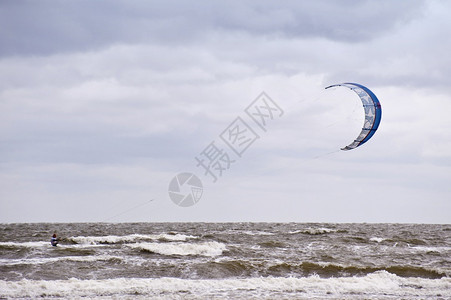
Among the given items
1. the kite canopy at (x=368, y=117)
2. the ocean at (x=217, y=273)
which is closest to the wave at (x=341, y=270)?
the ocean at (x=217, y=273)

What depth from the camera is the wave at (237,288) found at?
1512cm

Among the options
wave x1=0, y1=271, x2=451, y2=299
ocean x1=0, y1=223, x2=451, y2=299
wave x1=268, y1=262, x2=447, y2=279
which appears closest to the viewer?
wave x1=0, y1=271, x2=451, y2=299

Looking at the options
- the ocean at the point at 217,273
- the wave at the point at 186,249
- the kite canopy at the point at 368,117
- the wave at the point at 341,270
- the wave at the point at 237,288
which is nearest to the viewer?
the wave at the point at 237,288

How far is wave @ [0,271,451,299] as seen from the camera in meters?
15.1

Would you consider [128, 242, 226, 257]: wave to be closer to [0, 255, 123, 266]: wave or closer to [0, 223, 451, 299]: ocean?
[0, 223, 451, 299]: ocean

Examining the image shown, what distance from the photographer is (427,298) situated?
49.4 feet

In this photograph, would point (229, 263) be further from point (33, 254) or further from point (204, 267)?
point (33, 254)

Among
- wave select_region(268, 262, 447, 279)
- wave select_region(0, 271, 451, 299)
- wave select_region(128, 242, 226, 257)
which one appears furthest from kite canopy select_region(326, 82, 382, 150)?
wave select_region(128, 242, 226, 257)

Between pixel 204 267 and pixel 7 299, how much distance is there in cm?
718

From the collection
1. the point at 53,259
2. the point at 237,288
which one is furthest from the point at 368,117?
the point at 53,259

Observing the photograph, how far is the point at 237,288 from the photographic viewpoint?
16.2 metres

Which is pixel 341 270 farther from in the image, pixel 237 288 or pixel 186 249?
pixel 186 249

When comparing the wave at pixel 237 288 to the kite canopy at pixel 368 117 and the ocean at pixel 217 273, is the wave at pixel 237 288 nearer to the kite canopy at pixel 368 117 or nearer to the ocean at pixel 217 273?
the ocean at pixel 217 273

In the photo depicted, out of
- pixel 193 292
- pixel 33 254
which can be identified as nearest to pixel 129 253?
pixel 33 254
